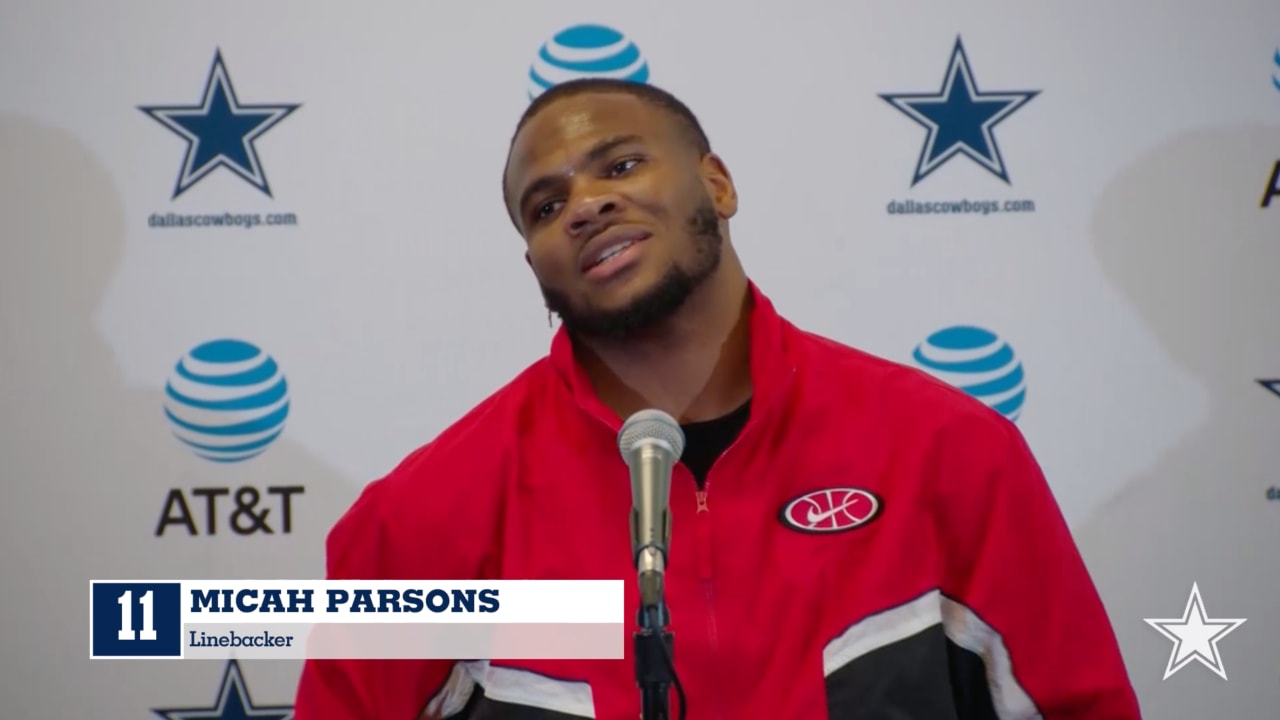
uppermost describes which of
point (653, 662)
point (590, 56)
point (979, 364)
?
point (590, 56)

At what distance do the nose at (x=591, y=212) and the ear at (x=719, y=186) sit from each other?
0.22m

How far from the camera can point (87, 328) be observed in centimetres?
229

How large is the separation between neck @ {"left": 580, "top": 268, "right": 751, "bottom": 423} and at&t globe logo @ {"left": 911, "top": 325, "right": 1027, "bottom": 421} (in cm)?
62

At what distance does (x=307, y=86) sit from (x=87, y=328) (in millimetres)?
599

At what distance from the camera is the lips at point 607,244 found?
5.64 ft

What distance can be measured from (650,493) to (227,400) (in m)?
1.44

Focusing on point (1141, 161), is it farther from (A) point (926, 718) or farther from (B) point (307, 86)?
(B) point (307, 86)

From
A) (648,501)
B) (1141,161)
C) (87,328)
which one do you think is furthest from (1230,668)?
(87,328)

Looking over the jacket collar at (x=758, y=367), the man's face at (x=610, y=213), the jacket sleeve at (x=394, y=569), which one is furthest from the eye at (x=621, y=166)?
the jacket sleeve at (x=394, y=569)

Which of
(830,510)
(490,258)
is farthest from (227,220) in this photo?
(830,510)

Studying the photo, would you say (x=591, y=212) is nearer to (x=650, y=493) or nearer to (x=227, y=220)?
(x=650, y=493)

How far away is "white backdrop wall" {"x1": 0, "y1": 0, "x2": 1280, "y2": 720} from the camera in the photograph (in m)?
2.29

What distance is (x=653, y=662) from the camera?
1.04 meters

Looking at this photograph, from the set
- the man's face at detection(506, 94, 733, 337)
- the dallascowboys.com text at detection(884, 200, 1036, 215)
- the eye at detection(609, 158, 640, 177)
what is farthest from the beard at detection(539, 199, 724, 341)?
the dallascowboys.com text at detection(884, 200, 1036, 215)
